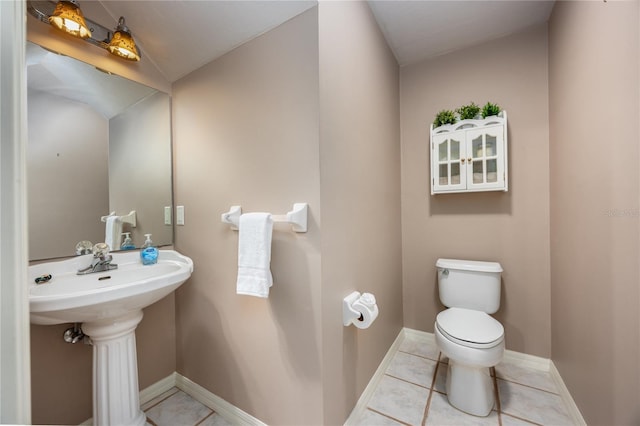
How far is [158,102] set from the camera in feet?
5.20

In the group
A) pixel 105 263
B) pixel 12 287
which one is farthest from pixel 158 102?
pixel 12 287

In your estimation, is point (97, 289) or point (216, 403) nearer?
point (97, 289)

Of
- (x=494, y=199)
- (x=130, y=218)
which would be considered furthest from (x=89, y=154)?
(x=494, y=199)

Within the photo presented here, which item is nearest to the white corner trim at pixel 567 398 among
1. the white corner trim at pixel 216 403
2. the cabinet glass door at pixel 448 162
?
the cabinet glass door at pixel 448 162

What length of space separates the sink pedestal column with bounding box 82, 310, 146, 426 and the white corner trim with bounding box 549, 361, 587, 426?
2224 millimetres

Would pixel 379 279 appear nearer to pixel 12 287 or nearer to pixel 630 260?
pixel 630 260

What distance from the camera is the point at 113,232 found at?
53.8 inches

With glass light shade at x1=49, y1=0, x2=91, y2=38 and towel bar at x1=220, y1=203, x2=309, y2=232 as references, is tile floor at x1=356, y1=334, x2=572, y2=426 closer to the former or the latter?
towel bar at x1=220, y1=203, x2=309, y2=232

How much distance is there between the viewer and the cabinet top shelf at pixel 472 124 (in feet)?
5.67

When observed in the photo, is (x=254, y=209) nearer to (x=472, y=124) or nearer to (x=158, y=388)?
(x=158, y=388)

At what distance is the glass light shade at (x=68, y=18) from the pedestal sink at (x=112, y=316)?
110 centimetres

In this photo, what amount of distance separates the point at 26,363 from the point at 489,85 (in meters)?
2.70

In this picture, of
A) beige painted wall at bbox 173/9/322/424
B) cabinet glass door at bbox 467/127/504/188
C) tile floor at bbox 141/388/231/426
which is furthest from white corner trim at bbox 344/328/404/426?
cabinet glass door at bbox 467/127/504/188

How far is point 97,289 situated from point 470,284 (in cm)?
209
